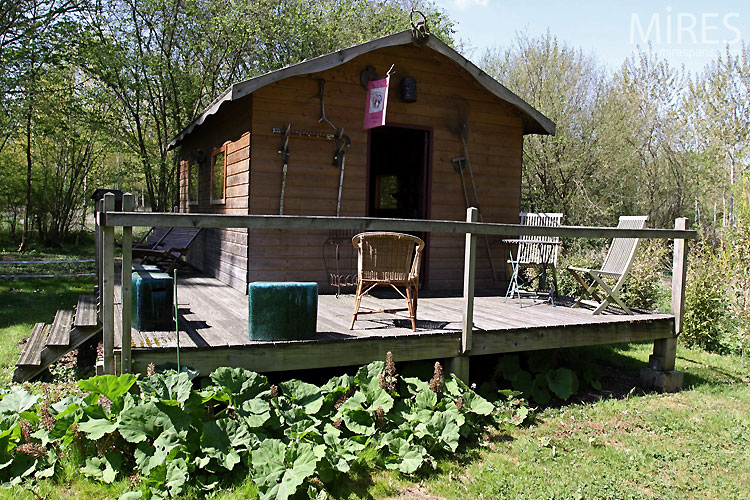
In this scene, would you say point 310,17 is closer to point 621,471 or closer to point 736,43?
point 736,43

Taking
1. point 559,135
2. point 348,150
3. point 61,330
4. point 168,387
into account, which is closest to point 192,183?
point 348,150

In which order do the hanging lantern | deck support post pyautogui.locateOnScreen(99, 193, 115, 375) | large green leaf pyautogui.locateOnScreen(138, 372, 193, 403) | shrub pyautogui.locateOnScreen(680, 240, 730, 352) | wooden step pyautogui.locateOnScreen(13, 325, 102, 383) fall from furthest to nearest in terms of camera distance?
shrub pyautogui.locateOnScreen(680, 240, 730, 352) < the hanging lantern < wooden step pyautogui.locateOnScreen(13, 325, 102, 383) < deck support post pyautogui.locateOnScreen(99, 193, 115, 375) < large green leaf pyautogui.locateOnScreen(138, 372, 193, 403)

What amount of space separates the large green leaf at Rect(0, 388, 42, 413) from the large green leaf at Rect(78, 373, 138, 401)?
0.48 meters

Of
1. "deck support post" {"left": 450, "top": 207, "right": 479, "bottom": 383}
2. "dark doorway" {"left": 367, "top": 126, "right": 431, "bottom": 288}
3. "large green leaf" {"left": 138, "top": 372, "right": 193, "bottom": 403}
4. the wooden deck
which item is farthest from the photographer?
"dark doorway" {"left": 367, "top": 126, "right": 431, "bottom": 288}

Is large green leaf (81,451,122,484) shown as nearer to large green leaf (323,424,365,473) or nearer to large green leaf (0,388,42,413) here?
large green leaf (0,388,42,413)

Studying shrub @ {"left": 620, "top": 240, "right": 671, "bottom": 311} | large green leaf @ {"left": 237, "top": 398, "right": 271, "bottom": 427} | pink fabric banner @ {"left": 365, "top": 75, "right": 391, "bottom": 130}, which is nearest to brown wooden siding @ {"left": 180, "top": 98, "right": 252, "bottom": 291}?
pink fabric banner @ {"left": 365, "top": 75, "right": 391, "bottom": 130}

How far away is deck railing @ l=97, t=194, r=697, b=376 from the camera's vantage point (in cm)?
354

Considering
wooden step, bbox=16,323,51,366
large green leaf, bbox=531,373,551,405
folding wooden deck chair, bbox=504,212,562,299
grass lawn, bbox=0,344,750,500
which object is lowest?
grass lawn, bbox=0,344,750,500

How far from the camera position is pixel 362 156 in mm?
7016

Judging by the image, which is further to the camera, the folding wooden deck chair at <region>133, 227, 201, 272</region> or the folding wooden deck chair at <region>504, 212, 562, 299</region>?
the folding wooden deck chair at <region>133, 227, 201, 272</region>

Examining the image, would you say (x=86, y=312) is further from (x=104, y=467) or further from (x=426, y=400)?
(x=426, y=400)

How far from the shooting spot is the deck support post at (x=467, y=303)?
14.9 feet

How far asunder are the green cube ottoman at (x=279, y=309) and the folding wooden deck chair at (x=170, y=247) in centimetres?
428

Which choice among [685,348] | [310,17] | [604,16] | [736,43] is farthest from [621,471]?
[310,17]
